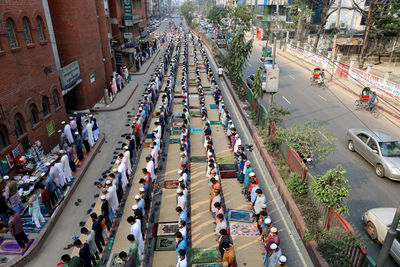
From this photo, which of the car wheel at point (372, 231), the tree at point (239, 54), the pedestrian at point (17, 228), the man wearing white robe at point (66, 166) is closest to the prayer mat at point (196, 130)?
the tree at point (239, 54)

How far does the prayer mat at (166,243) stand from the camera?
8.67m

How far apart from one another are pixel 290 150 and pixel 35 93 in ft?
39.0

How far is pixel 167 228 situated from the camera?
9.44 m

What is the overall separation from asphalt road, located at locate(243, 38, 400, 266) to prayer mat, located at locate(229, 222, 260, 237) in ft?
11.0

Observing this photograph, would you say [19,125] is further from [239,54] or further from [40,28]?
[239,54]

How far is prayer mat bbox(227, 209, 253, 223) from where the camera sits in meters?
9.74

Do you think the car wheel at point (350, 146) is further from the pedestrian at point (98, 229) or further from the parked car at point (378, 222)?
the pedestrian at point (98, 229)

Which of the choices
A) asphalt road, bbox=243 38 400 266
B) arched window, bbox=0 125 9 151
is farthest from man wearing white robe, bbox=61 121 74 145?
asphalt road, bbox=243 38 400 266

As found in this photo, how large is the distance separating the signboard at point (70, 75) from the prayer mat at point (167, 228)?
1100 centimetres

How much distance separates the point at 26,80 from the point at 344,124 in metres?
17.8

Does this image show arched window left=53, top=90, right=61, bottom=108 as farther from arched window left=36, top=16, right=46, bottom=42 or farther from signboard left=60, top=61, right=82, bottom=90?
arched window left=36, top=16, right=46, bottom=42

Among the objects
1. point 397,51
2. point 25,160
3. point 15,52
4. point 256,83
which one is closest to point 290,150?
point 256,83

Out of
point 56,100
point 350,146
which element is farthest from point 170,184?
point 350,146

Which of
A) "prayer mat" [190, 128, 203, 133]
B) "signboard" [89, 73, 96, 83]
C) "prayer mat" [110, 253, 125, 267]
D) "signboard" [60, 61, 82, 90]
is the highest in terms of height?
"signboard" [60, 61, 82, 90]
